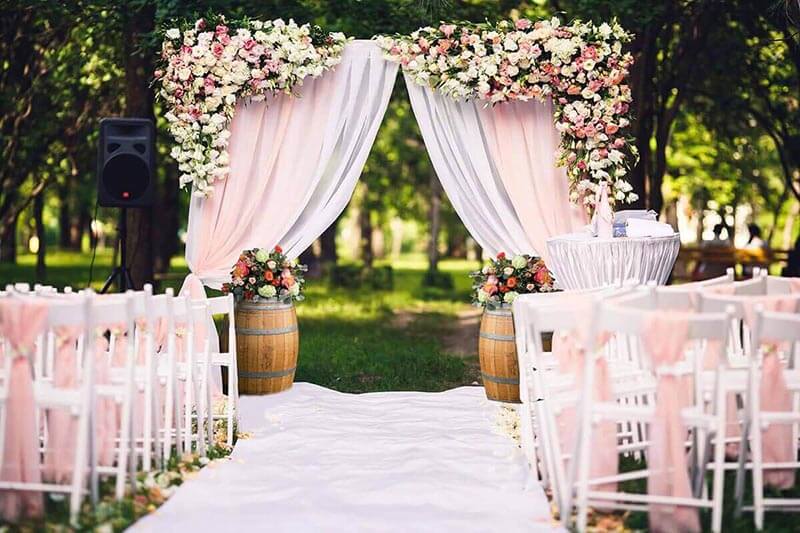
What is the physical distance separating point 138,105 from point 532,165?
4.13 m

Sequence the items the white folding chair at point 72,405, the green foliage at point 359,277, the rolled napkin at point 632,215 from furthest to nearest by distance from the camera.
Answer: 1. the green foliage at point 359,277
2. the rolled napkin at point 632,215
3. the white folding chair at point 72,405

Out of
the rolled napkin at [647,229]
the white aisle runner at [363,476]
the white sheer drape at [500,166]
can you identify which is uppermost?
the white sheer drape at [500,166]

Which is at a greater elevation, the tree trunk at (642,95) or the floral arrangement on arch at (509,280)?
the tree trunk at (642,95)

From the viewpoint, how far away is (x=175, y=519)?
13.5 feet

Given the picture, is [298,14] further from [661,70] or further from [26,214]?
[26,214]

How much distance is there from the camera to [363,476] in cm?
488

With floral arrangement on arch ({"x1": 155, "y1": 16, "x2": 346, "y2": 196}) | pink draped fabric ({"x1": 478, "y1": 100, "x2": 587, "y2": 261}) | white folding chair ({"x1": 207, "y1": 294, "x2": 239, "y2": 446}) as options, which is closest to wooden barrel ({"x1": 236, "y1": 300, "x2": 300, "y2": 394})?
white folding chair ({"x1": 207, "y1": 294, "x2": 239, "y2": 446})

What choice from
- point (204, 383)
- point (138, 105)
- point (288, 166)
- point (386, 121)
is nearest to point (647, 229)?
point (288, 166)

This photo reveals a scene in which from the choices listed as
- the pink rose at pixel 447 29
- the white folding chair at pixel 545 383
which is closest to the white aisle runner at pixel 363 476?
the white folding chair at pixel 545 383

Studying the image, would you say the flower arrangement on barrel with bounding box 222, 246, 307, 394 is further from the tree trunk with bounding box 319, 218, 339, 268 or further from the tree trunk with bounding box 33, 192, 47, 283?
the tree trunk with bounding box 319, 218, 339, 268

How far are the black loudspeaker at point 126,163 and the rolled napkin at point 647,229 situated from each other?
10.9 feet

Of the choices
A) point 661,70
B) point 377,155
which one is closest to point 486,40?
point 661,70

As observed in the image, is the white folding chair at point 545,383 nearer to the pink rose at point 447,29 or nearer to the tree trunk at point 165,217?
the pink rose at point 447,29

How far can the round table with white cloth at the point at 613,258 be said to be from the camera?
21.3 feet
